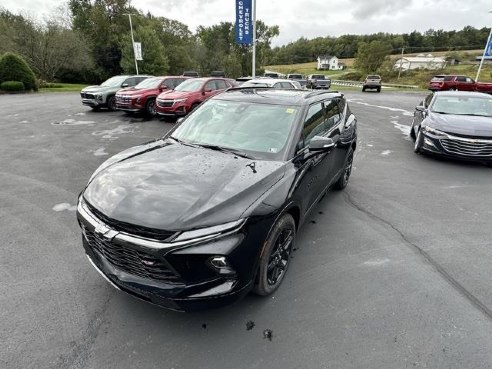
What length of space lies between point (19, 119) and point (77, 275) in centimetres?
1161

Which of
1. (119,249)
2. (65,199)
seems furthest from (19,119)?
(119,249)

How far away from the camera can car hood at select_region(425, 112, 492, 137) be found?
21.7ft

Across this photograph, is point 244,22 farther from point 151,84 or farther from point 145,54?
point 145,54

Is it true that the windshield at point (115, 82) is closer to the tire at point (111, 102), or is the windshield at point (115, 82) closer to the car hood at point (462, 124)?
the tire at point (111, 102)

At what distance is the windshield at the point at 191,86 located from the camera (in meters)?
12.0

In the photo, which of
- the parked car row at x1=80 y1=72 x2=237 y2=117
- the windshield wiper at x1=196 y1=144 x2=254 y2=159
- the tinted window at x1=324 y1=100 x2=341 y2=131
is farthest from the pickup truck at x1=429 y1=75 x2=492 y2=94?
the windshield wiper at x1=196 y1=144 x2=254 y2=159

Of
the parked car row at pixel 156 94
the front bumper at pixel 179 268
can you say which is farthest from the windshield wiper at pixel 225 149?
the parked car row at pixel 156 94

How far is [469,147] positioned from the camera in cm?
661

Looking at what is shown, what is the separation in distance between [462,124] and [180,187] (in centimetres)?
698

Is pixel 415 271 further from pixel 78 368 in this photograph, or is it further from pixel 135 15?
pixel 135 15

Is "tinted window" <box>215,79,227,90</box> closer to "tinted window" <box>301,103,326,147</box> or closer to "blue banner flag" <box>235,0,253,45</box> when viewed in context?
"blue banner flag" <box>235,0,253,45</box>

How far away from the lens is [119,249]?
227cm

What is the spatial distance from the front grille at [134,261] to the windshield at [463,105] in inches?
316

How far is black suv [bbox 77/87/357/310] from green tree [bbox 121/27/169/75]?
4023 cm
